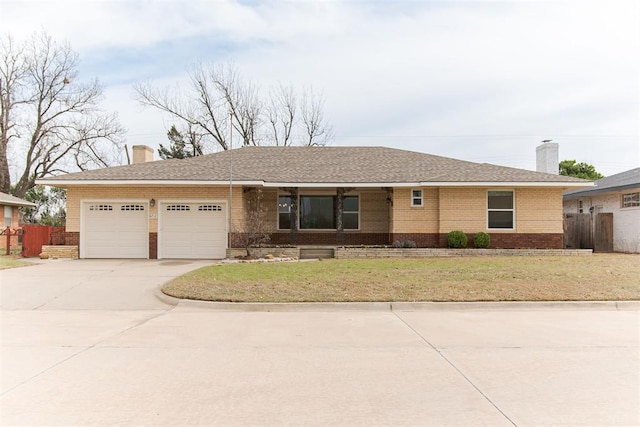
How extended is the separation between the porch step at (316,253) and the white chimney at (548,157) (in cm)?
1301

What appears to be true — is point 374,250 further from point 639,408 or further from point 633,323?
point 639,408

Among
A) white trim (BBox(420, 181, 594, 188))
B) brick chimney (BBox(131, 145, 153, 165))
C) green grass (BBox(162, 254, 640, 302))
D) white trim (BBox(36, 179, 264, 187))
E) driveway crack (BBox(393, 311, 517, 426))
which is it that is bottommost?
driveway crack (BBox(393, 311, 517, 426))

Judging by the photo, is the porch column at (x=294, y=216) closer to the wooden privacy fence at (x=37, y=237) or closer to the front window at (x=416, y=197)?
the front window at (x=416, y=197)

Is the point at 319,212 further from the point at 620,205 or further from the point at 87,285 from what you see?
the point at 620,205

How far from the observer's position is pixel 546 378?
5086 millimetres

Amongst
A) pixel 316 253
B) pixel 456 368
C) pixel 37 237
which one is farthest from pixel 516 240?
pixel 37 237

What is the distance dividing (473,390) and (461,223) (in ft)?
49.1

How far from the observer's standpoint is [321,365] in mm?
5633

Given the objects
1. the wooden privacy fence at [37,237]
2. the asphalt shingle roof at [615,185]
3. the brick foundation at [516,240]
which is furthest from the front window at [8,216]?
the asphalt shingle roof at [615,185]

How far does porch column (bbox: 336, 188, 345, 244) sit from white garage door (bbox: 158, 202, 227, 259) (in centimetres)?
508

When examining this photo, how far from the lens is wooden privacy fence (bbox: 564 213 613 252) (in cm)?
2130

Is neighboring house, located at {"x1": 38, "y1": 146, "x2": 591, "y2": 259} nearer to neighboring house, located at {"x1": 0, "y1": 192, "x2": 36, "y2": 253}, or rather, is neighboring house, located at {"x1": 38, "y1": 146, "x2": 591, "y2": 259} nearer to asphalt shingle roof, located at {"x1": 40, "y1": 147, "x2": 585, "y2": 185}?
asphalt shingle roof, located at {"x1": 40, "y1": 147, "x2": 585, "y2": 185}

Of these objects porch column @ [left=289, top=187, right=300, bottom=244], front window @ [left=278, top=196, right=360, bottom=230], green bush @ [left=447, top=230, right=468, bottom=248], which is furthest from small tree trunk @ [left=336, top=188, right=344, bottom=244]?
green bush @ [left=447, top=230, right=468, bottom=248]

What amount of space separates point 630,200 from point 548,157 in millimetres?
4379
